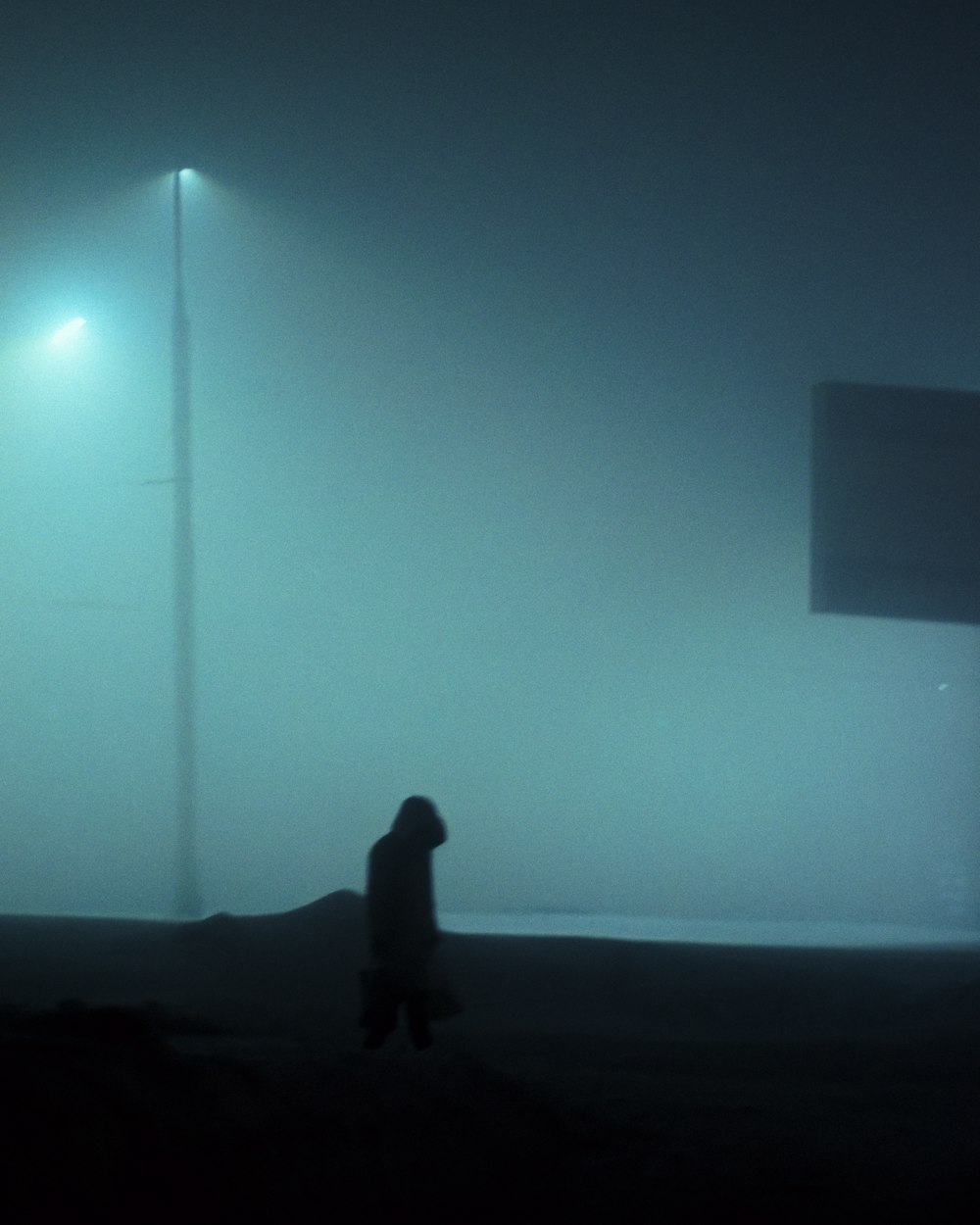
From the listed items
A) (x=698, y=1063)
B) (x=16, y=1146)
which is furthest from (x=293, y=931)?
(x=16, y=1146)

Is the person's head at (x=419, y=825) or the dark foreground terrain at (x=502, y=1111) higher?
the person's head at (x=419, y=825)

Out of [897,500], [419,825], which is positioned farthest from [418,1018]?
[897,500]

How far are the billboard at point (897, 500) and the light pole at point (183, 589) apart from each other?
16.1ft

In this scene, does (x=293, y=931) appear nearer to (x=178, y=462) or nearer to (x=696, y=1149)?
(x=178, y=462)

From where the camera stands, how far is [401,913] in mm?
4391

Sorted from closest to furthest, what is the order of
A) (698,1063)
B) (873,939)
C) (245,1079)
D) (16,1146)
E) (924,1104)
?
(16,1146)
(245,1079)
(924,1104)
(698,1063)
(873,939)

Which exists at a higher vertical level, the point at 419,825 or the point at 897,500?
the point at 897,500

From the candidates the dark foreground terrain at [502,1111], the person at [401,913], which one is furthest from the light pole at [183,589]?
the person at [401,913]

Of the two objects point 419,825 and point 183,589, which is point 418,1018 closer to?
point 419,825

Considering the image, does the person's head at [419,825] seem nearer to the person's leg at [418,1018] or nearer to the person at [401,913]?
the person at [401,913]

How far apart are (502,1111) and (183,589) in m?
7.49

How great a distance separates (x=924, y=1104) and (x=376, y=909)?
1.95 m

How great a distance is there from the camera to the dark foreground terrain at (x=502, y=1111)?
2553 mm

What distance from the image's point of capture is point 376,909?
440 centimetres
